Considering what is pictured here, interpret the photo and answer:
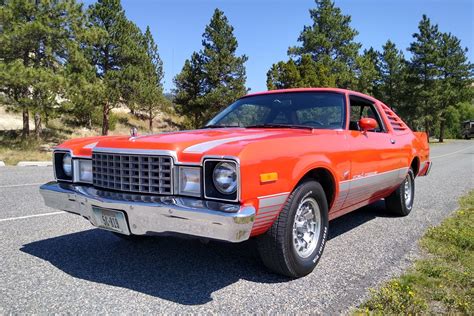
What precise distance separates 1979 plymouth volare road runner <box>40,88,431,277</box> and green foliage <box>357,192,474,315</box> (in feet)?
2.25

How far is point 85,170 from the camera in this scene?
3670 mm

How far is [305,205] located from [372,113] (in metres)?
2.46

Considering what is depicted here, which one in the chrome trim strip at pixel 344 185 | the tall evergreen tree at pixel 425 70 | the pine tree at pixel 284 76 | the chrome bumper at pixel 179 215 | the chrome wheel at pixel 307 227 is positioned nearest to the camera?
the chrome bumper at pixel 179 215

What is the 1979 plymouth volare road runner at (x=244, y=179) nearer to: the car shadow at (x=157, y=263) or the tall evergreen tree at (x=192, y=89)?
the car shadow at (x=157, y=263)

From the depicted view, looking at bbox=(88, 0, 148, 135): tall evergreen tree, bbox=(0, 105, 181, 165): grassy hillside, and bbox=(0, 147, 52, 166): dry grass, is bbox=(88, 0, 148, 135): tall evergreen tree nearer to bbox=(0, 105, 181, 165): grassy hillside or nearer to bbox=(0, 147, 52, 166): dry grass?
bbox=(0, 105, 181, 165): grassy hillside

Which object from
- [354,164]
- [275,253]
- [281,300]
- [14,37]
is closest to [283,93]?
[354,164]

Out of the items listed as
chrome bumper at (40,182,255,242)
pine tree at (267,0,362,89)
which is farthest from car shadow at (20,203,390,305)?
pine tree at (267,0,362,89)

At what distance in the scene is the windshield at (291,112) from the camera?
422 centimetres

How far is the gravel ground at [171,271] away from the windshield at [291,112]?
4.24 ft

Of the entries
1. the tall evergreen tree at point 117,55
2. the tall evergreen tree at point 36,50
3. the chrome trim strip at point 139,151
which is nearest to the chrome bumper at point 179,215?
the chrome trim strip at point 139,151

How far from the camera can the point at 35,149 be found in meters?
19.9

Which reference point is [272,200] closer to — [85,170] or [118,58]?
[85,170]

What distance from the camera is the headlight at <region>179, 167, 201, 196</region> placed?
9.45ft

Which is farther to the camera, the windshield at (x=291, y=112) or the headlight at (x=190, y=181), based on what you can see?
the windshield at (x=291, y=112)
